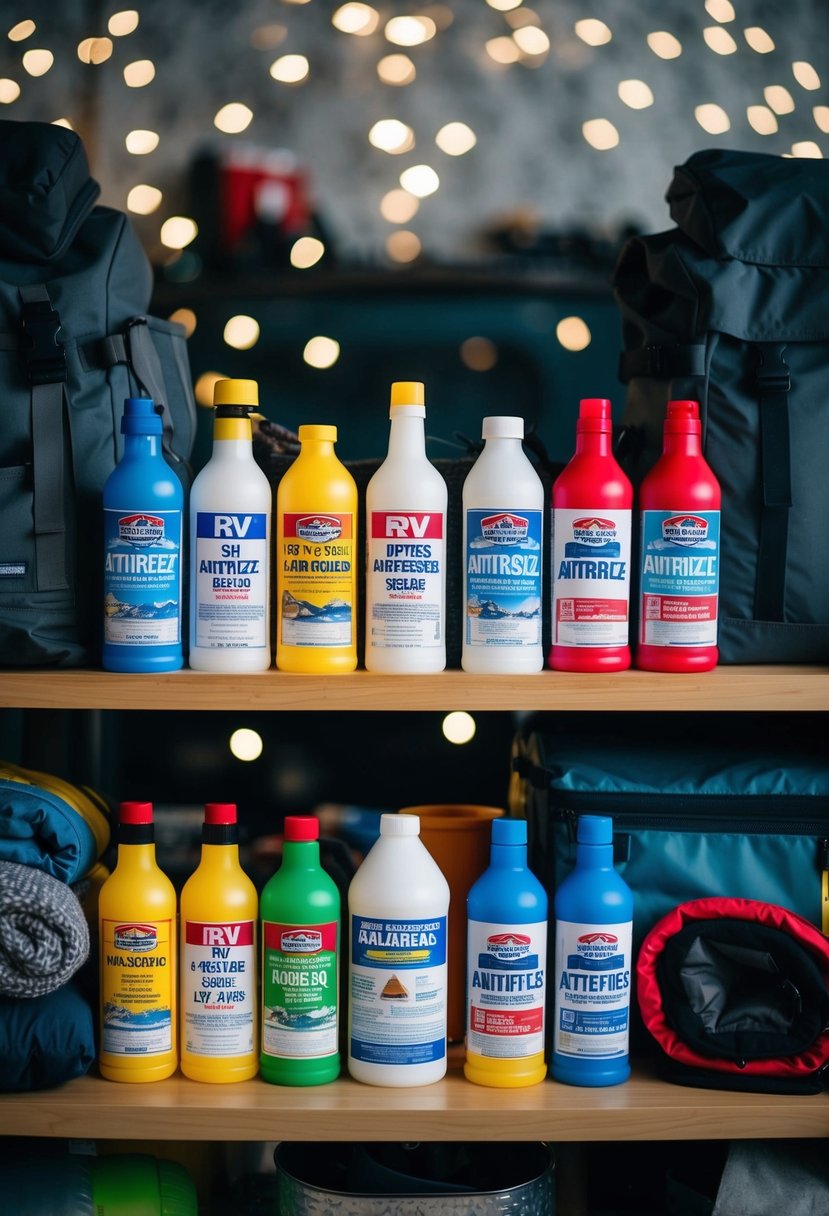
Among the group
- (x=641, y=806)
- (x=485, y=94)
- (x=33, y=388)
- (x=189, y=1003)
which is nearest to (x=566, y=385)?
(x=485, y=94)

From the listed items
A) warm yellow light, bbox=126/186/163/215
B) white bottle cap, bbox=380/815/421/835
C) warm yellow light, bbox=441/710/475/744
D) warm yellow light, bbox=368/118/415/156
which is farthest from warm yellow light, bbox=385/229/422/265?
white bottle cap, bbox=380/815/421/835

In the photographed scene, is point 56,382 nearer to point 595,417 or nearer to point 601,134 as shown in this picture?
point 595,417

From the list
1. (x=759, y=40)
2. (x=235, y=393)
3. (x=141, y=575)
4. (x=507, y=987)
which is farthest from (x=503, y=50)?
(x=507, y=987)

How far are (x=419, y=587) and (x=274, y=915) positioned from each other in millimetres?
412

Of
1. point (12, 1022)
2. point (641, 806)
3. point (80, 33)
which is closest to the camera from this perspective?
point (12, 1022)

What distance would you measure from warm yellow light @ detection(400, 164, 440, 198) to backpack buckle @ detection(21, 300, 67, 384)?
0.65 meters

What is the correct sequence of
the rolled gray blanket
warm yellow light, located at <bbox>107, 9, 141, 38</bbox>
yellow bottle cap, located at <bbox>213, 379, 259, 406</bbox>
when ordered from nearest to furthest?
the rolled gray blanket → yellow bottle cap, located at <bbox>213, 379, 259, 406</bbox> → warm yellow light, located at <bbox>107, 9, 141, 38</bbox>

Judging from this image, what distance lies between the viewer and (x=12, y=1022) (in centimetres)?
129

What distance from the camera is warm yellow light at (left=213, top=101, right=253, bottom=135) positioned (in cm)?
176

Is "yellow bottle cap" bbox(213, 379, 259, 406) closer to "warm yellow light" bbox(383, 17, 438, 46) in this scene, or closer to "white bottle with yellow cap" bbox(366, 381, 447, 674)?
"white bottle with yellow cap" bbox(366, 381, 447, 674)

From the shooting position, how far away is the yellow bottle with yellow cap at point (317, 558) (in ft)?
4.42

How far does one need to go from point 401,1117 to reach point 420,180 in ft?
4.18

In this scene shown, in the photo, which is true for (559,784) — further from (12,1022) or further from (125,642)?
(12,1022)

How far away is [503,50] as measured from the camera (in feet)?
5.78
